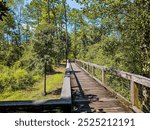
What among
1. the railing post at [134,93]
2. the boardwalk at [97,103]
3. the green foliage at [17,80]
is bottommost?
the green foliage at [17,80]

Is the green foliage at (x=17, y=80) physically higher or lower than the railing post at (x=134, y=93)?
lower

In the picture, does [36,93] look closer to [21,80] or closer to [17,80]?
[17,80]

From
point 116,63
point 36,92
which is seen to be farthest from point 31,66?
point 116,63

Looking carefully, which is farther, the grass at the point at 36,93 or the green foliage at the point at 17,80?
the green foliage at the point at 17,80

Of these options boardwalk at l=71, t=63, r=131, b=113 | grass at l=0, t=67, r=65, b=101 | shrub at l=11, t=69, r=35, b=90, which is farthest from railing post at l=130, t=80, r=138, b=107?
shrub at l=11, t=69, r=35, b=90

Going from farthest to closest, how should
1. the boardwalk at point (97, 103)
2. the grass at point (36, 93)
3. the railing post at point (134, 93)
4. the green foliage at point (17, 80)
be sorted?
1. the green foliage at point (17, 80)
2. the grass at point (36, 93)
3. the boardwalk at point (97, 103)
4. the railing post at point (134, 93)

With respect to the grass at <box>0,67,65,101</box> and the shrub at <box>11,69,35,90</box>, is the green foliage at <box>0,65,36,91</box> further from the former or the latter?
the grass at <box>0,67,65,101</box>

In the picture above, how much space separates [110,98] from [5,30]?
2056 centimetres

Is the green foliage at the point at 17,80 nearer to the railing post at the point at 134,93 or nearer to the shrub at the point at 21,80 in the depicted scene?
the shrub at the point at 21,80

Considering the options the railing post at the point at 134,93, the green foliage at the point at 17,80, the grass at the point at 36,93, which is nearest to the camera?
the railing post at the point at 134,93

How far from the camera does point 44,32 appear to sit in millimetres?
12656

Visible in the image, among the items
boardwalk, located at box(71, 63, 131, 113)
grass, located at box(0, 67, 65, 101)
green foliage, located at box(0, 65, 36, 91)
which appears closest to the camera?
boardwalk, located at box(71, 63, 131, 113)

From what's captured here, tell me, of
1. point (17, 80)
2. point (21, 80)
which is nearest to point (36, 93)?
point (17, 80)

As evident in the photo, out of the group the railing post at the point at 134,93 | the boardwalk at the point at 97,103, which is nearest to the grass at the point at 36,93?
the boardwalk at the point at 97,103
